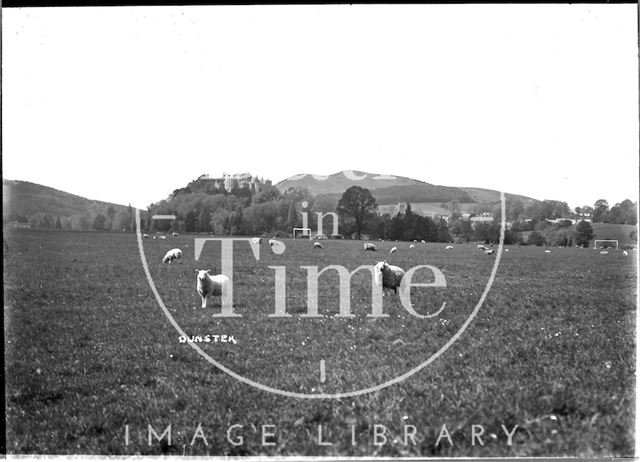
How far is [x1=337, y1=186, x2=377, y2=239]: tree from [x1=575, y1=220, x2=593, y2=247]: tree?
2094 mm

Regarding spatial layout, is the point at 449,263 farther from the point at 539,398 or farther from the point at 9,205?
the point at 9,205

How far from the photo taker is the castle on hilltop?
218 inches

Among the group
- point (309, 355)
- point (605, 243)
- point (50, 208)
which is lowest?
point (309, 355)

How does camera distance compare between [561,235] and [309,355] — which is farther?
[561,235]

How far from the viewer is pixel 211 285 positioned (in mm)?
5551

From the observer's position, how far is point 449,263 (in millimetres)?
5574

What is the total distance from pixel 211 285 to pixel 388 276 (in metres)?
1.69

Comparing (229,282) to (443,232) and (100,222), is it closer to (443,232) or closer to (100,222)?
(100,222)

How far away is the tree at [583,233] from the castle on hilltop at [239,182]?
3.12 metres

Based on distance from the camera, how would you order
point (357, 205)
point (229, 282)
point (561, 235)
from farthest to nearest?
point (561, 235) → point (357, 205) → point (229, 282)

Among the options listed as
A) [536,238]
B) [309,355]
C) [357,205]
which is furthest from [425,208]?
[309,355]

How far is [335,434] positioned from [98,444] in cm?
212

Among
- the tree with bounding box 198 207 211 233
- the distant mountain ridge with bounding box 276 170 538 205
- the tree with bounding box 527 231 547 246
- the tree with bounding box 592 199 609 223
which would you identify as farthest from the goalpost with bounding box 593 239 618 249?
the tree with bounding box 198 207 211 233

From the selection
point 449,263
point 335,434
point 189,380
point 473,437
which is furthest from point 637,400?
point 189,380
